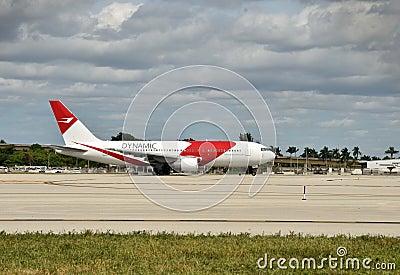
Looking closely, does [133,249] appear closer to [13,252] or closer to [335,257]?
[13,252]

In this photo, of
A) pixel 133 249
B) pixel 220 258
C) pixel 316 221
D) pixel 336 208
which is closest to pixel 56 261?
pixel 133 249

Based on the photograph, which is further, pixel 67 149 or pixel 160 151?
pixel 160 151

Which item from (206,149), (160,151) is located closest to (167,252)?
(206,149)

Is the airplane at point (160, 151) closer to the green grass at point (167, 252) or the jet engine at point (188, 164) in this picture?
the jet engine at point (188, 164)

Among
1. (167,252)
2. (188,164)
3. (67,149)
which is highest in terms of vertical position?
(67,149)

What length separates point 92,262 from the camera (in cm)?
1212

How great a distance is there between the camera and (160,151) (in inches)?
3046

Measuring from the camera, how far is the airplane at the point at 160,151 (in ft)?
246

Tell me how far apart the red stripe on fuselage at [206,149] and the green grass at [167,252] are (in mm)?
58788

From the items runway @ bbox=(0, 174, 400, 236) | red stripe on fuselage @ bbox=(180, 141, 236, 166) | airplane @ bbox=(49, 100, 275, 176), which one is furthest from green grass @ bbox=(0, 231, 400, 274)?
red stripe on fuselage @ bbox=(180, 141, 236, 166)

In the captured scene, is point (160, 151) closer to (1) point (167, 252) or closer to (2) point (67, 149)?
(2) point (67, 149)

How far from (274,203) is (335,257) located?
15.3 metres

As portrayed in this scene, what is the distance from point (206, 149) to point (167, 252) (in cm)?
6239

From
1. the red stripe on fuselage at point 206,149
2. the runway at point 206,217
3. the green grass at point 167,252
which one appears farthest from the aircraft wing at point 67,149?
the green grass at point 167,252
